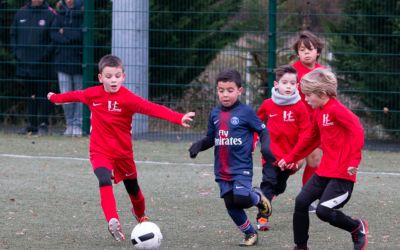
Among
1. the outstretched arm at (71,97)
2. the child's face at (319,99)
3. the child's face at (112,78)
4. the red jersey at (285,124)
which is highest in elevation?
the child's face at (112,78)

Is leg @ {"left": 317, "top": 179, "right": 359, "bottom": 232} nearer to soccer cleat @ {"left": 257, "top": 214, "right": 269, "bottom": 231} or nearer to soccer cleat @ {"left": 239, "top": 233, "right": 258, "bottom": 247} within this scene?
soccer cleat @ {"left": 239, "top": 233, "right": 258, "bottom": 247}

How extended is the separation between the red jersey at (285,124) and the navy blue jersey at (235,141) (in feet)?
3.44

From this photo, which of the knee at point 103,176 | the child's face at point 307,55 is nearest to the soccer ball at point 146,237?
the knee at point 103,176

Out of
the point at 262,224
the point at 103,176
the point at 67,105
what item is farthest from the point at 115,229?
the point at 67,105

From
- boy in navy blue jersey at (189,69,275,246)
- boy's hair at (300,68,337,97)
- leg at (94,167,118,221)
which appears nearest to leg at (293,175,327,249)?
boy in navy blue jersey at (189,69,275,246)

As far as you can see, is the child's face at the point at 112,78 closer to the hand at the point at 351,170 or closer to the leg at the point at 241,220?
the leg at the point at 241,220

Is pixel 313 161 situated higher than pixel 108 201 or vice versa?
pixel 313 161

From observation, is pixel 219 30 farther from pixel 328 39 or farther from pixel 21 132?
pixel 21 132

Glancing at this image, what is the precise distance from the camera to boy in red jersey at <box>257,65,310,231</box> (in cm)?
867

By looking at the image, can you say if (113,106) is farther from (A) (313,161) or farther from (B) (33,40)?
(B) (33,40)

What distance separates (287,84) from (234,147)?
1.21 meters

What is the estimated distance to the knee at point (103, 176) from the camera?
25.8 feet

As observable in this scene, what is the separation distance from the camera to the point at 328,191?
7125 millimetres

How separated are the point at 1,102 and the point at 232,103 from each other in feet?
30.3
